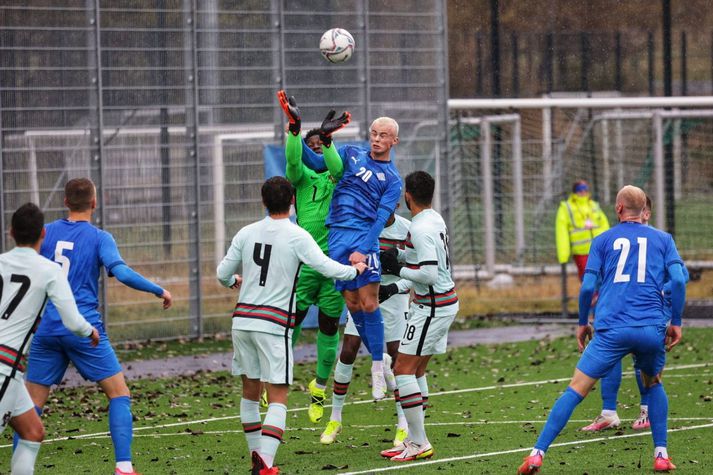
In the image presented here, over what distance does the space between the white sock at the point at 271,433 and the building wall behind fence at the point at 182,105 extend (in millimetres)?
8225

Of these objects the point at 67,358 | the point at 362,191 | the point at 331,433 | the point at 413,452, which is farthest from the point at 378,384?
the point at 67,358

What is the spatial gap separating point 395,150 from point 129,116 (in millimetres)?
3957

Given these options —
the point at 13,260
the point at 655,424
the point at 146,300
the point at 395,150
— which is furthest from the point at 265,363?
the point at 395,150

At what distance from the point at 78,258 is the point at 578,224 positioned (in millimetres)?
11594

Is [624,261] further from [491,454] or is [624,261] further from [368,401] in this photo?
[368,401]

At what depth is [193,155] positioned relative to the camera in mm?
17109

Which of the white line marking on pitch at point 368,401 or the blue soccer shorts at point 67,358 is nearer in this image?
the blue soccer shorts at point 67,358

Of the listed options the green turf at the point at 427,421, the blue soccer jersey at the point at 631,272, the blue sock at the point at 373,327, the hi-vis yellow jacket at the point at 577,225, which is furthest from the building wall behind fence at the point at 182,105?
the blue soccer jersey at the point at 631,272

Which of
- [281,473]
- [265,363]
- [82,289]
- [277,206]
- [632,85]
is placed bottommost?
[281,473]

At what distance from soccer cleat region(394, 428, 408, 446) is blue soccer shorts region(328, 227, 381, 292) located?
4.10 feet

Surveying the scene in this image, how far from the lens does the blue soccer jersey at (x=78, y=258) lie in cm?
802

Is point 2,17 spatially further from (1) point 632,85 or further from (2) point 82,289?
(1) point 632,85

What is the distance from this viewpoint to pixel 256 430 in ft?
27.8

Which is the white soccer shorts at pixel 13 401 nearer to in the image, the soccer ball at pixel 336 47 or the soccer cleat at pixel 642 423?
the soccer cleat at pixel 642 423
